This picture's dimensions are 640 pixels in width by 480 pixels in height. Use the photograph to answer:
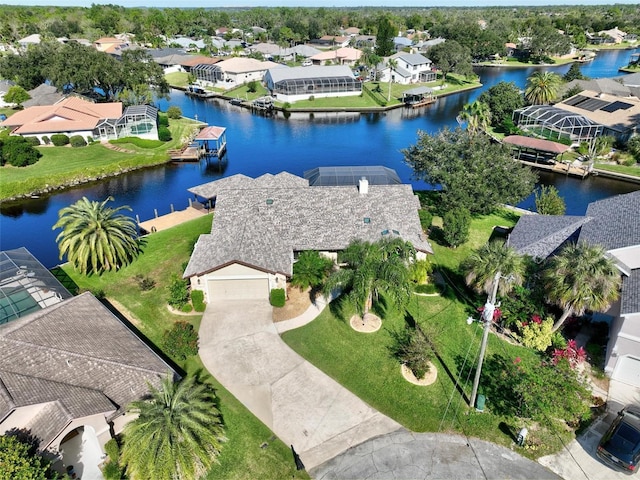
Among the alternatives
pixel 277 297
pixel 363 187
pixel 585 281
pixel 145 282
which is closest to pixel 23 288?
pixel 145 282

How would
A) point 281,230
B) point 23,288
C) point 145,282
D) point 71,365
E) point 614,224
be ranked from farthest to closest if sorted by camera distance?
point 281,230 → point 145,282 → point 614,224 → point 23,288 → point 71,365

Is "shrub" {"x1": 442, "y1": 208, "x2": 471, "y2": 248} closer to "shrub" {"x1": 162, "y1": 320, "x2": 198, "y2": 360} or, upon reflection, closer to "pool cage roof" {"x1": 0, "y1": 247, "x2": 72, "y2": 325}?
"shrub" {"x1": 162, "y1": 320, "x2": 198, "y2": 360}

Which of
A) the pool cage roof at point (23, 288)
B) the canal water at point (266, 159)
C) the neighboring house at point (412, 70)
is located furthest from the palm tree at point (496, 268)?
the neighboring house at point (412, 70)

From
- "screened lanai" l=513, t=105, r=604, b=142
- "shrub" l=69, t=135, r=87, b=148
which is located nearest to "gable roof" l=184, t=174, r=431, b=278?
"shrub" l=69, t=135, r=87, b=148

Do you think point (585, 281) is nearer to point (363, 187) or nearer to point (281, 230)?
point (363, 187)

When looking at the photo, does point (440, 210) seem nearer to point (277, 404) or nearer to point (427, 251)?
point (427, 251)

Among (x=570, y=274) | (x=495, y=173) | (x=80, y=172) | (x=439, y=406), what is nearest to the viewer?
(x=439, y=406)

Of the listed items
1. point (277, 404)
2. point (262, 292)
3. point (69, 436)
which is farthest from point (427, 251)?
point (69, 436)

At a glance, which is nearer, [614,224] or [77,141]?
[614,224]
